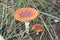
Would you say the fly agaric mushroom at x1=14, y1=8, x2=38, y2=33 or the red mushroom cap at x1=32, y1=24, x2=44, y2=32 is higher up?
the fly agaric mushroom at x1=14, y1=8, x2=38, y2=33

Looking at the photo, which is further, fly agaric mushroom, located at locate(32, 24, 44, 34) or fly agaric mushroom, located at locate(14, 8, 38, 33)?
fly agaric mushroom, located at locate(32, 24, 44, 34)

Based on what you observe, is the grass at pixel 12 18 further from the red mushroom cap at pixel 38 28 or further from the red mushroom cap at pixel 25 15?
the red mushroom cap at pixel 25 15

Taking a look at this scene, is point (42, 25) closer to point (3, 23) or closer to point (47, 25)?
point (47, 25)

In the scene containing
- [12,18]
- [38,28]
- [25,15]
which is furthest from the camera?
[12,18]

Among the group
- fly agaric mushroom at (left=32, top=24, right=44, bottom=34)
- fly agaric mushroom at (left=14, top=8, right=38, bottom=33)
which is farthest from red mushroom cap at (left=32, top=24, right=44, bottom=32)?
fly agaric mushroom at (left=14, top=8, right=38, bottom=33)

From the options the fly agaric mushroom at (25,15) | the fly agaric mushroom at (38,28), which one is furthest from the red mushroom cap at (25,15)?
the fly agaric mushroom at (38,28)

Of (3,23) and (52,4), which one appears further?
(52,4)

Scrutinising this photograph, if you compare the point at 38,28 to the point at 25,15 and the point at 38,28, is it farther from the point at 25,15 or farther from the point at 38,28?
the point at 25,15

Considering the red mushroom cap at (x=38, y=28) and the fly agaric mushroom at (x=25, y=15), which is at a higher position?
the fly agaric mushroom at (x=25, y=15)

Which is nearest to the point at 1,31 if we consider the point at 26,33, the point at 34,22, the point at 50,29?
the point at 26,33

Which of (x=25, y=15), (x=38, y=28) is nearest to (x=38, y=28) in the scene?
(x=38, y=28)

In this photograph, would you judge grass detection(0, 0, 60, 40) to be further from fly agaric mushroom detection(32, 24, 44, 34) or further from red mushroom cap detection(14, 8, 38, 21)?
red mushroom cap detection(14, 8, 38, 21)
